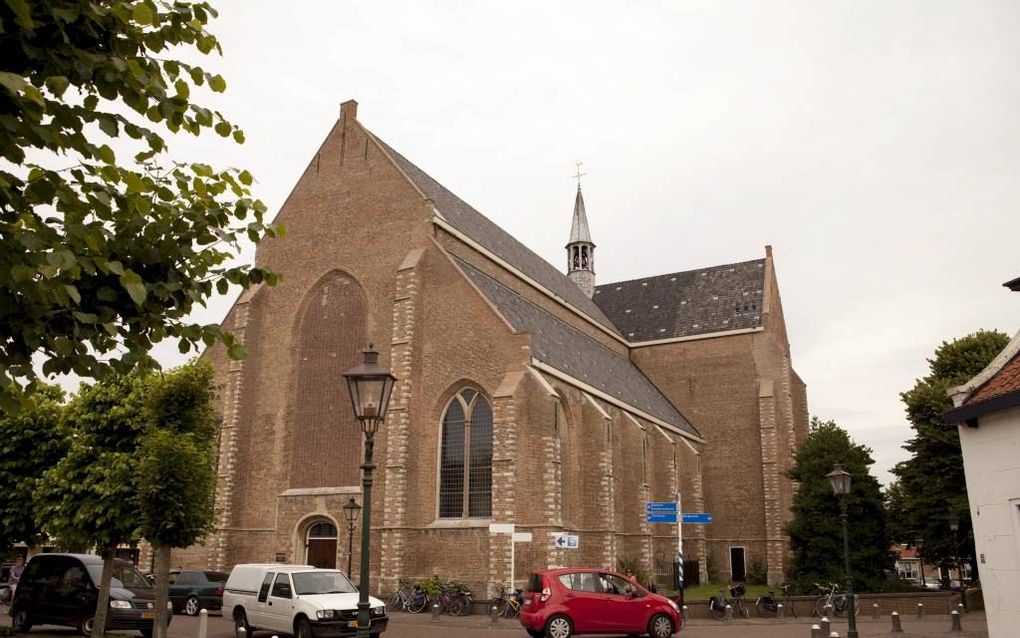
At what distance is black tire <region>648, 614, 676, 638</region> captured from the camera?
18156 millimetres

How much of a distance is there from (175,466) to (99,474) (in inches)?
69.9

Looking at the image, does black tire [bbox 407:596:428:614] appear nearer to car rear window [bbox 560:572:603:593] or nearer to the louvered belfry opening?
the louvered belfry opening

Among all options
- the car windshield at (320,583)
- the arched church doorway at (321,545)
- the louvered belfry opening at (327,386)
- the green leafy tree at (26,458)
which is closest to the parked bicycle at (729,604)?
the car windshield at (320,583)

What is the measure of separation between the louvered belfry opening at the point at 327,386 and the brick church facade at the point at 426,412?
0.19ft

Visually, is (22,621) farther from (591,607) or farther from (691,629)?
(691,629)

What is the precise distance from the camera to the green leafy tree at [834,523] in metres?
29.2

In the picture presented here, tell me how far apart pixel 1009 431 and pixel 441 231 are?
21474 mm

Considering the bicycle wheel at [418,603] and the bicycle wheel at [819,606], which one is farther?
the bicycle wheel at [819,606]

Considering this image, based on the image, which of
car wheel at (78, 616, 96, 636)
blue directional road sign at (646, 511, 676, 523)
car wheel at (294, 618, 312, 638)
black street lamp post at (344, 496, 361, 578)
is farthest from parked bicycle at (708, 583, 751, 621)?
car wheel at (78, 616, 96, 636)

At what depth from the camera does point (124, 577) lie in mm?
18828

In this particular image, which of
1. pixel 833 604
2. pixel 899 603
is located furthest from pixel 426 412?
pixel 899 603

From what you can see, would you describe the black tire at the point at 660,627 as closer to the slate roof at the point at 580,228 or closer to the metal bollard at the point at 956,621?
the metal bollard at the point at 956,621

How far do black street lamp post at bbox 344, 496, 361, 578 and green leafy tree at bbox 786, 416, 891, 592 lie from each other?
15930 millimetres

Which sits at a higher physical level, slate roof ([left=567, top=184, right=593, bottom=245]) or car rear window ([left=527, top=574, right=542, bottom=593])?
slate roof ([left=567, top=184, right=593, bottom=245])
